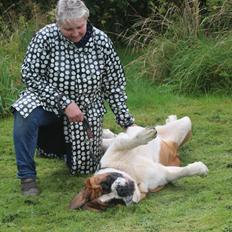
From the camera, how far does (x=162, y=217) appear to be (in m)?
4.30

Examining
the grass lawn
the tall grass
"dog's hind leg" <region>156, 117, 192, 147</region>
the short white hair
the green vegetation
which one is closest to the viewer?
the grass lawn

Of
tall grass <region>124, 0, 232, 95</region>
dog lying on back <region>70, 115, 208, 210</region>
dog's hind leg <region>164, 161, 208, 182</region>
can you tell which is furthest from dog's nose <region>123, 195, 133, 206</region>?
tall grass <region>124, 0, 232, 95</region>

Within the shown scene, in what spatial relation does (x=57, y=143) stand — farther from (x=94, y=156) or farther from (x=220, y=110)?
(x=220, y=110)

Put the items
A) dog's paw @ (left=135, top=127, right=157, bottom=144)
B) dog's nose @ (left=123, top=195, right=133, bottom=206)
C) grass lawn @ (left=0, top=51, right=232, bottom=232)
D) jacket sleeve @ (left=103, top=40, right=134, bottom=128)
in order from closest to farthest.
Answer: grass lawn @ (left=0, top=51, right=232, bottom=232)
dog's nose @ (left=123, top=195, right=133, bottom=206)
dog's paw @ (left=135, top=127, right=157, bottom=144)
jacket sleeve @ (left=103, top=40, right=134, bottom=128)

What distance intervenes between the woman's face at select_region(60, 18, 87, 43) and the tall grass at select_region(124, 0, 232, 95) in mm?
3263

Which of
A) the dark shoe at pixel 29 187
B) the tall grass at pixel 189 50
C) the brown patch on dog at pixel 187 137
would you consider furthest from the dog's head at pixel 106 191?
the tall grass at pixel 189 50

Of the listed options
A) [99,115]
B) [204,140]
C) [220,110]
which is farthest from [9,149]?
[220,110]

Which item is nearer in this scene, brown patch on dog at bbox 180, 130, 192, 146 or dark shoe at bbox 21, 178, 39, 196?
dark shoe at bbox 21, 178, 39, 196

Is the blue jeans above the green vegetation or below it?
above

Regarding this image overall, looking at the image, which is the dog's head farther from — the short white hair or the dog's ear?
the short white hair

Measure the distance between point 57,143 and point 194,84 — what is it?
3.10m

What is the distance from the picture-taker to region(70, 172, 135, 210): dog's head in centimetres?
436

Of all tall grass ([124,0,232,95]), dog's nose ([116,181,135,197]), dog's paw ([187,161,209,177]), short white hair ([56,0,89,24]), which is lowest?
tall grass ([124,0,232,95])

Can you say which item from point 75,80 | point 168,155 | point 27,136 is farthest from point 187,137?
point 27,136
